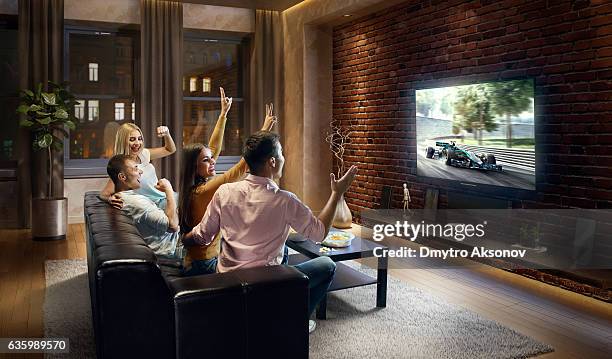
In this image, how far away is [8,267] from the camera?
452cm

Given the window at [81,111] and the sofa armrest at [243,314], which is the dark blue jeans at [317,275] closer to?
the sofa armrest at [243,314]

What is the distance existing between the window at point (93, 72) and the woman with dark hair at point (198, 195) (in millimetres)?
4383

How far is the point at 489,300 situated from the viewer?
12.0ft

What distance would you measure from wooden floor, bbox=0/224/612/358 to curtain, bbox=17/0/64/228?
1.21 metres

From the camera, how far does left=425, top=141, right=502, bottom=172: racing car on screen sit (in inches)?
174

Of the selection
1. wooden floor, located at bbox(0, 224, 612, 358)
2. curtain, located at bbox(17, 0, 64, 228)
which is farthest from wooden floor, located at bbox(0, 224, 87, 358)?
curtain, located at bbox(17, 0, 64, 228)

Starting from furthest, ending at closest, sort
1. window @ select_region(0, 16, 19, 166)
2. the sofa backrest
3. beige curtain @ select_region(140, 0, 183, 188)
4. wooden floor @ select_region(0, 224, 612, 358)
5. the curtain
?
beige curtain @ select_region(140, 0, 183, 188)
window @ select_region(0, 16, 19, 166)
the curtain
wooden floor @ select_region(0, 224, 612, 358)
the sofa backrest

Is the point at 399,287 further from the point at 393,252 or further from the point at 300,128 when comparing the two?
the point at 300,128

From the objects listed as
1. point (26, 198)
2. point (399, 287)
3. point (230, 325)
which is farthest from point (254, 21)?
point (230, 325)

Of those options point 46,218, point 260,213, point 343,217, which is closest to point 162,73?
point 46,218

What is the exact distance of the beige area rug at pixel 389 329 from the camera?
2783 mm

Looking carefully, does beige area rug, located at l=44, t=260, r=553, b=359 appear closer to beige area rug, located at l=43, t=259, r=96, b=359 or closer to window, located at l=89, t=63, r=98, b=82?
beige area rug, located at l=43, t=259, r=96, b=359

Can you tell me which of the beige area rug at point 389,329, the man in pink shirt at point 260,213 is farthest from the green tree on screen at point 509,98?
the man in pink shirt at point 260,213

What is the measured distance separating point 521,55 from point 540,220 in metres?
1.26
